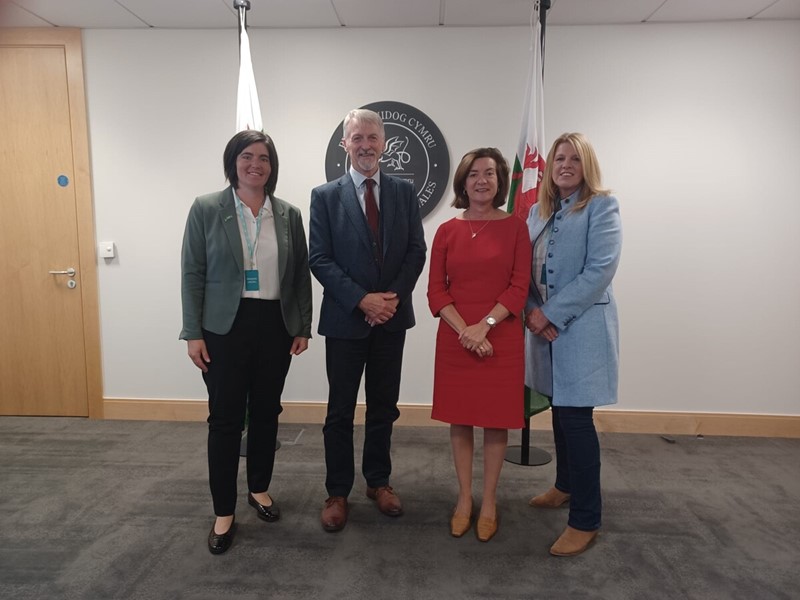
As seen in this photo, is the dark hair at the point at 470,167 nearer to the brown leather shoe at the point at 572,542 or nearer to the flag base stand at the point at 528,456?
the brown leather shoe at the point at 572,542

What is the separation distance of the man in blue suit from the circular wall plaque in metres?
1.14

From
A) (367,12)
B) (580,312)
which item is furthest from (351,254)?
(367,12)

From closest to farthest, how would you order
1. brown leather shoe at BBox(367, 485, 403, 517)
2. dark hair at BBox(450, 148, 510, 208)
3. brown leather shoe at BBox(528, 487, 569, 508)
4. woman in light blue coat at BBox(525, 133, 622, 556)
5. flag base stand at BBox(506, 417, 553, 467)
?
woman in light blue coat at BBox(525, 133, 622, 556), dark hair at BBox(450, 148, 510, 208), brown leather shoe at BBox(367, 485, 403, 517), brown leather shoe at BBox(528, 487, 569, 508), flag base stand at BBox(506, 417, 553, 467)

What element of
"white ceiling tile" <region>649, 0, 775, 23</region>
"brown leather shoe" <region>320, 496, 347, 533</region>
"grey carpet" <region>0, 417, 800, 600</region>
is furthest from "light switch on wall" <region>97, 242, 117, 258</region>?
"white ceiling tile" <region>649, 0, 775, 23</region>

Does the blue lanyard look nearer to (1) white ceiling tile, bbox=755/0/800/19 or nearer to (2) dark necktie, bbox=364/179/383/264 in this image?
(2) dark necktie, bbox=364/179/383/264

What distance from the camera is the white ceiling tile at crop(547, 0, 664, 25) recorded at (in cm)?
286

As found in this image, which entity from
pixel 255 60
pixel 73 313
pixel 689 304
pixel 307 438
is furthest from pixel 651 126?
pixel 73 313

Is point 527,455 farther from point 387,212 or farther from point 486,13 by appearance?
point 486,13

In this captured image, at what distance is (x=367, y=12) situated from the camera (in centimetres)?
301

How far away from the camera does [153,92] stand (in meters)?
3.33

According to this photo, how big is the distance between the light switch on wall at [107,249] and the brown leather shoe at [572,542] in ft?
10.5

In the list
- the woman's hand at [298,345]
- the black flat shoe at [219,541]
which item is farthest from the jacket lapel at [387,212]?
the black flat shoe at [219,541]

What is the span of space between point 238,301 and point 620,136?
261 centimetres

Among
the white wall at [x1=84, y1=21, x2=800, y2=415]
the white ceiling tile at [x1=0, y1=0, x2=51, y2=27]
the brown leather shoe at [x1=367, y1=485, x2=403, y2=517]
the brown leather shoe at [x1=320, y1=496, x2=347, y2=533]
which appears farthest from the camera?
the white wall at [x1=84, y1=21, x2=800, y2=415]
